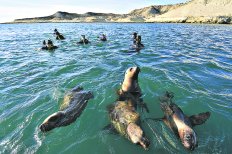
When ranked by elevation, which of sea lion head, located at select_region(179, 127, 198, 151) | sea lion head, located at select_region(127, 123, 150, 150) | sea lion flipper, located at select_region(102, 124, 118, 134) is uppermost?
sea lion head, located at select_region(127, 123, 150, 150)

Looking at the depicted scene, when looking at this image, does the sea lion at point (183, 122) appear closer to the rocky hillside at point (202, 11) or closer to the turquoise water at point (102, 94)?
the turquoise water at point (102, 94)

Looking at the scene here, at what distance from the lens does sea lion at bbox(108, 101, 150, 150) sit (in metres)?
6.02

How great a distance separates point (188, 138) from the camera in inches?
245

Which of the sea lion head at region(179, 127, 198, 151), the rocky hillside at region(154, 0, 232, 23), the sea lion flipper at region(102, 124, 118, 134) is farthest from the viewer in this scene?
the rocky hillside at region(154, 0, 232, 23)

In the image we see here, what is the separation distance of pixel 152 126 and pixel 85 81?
16.5 feet

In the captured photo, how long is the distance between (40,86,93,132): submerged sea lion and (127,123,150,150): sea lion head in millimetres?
2052

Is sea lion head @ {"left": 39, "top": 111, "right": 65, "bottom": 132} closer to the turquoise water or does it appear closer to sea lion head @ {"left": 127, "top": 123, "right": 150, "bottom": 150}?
the turquoise water

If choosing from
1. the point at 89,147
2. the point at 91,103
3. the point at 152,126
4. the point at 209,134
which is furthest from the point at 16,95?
the point at 209,134

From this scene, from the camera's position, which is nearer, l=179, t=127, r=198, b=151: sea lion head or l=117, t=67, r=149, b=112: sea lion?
l=179, t=127, r=198, b=151: sea lion head

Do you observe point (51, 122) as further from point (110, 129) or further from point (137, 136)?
point (137, 136)

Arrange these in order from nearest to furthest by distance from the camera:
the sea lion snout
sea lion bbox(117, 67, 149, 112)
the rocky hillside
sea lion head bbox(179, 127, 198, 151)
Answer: sea lion head bbox(179, 127, 198, 151) → sea lion bbox(117, 67, 149, 112) → the sea lion snout → the rocky hillside

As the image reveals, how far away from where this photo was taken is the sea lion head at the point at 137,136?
5964 mm

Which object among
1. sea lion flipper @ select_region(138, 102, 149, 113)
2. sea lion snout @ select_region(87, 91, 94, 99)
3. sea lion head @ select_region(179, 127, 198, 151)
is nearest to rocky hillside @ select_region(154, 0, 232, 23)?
sea lion snout @ select_region(87, 91, 94, 99)

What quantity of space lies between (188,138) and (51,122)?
147 inches
